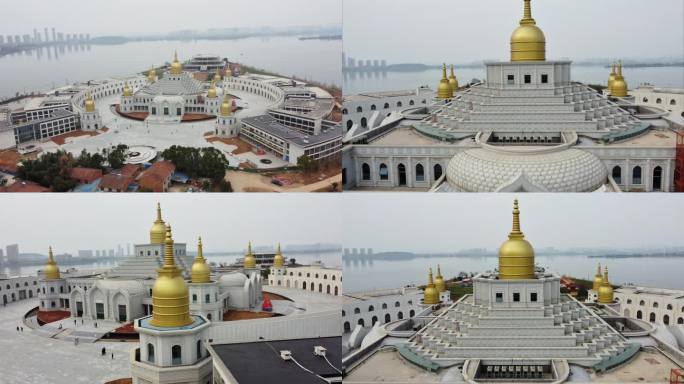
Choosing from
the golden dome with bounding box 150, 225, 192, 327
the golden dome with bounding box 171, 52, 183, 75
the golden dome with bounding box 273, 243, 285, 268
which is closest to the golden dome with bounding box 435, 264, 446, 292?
the golden dome with bounding box 150, 225, 192, 327

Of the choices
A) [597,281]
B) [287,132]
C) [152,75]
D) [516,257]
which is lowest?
[597,281]

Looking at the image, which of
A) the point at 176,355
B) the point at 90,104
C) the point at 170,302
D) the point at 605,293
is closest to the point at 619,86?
the point at 605,293

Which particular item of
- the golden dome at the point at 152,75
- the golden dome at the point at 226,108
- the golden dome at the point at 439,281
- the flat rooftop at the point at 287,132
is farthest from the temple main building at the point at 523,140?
the golden dome at the point at 152,75

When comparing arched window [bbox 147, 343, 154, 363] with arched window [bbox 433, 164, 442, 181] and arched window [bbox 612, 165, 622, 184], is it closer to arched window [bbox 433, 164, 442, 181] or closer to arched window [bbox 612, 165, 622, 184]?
arched window [bbox 433, 164, 442, 181]

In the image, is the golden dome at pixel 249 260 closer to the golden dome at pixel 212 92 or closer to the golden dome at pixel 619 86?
the golden dome at pixel 212 92

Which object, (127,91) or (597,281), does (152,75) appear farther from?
(597,281)

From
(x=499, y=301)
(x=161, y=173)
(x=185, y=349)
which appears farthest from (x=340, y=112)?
(x=185, y=349)
